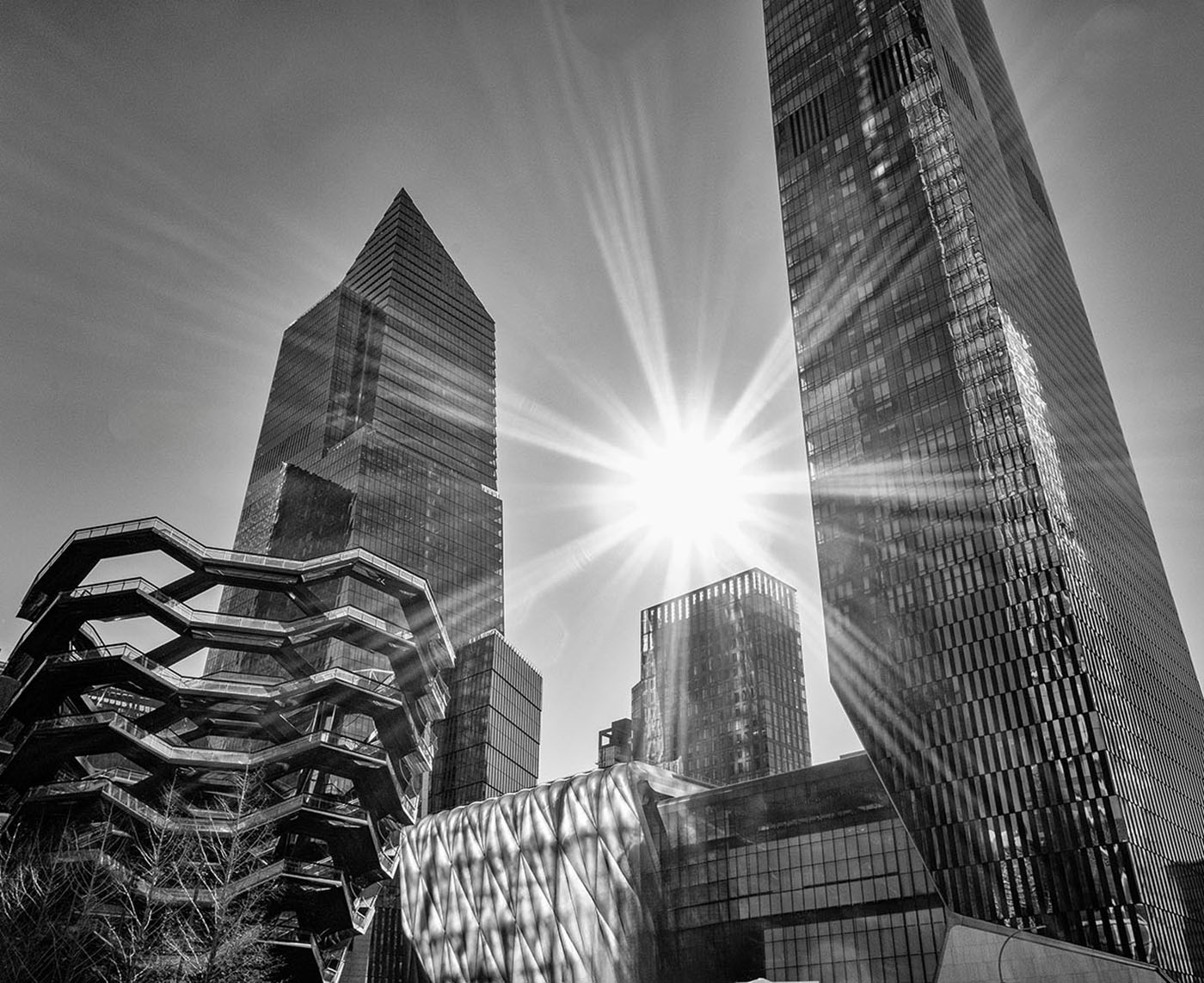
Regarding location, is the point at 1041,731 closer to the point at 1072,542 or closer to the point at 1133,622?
the point at 1072,542

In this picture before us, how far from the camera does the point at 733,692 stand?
185250 mm

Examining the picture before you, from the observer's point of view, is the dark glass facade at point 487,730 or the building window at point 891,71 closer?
the building window at point 891,71

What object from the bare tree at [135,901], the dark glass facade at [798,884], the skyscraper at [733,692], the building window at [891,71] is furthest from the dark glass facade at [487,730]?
the building window at [891,71]

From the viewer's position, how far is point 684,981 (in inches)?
3374

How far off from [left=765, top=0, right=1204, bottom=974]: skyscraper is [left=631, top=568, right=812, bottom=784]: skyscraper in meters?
71.1

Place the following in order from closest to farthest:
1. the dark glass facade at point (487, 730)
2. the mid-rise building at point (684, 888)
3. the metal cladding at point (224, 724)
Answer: the metal cladding at point (224, 724) → the mid-rise building at point (684, 888) → the dark glass facade at point (487, 730)

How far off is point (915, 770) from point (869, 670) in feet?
40.3

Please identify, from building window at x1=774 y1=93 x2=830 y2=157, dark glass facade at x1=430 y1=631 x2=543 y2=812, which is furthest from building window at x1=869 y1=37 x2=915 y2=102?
dark glass facade at x1=430 y1=631 x2=543 y2=812

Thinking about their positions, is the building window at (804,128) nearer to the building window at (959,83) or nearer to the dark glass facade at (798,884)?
the building window at (959,83)

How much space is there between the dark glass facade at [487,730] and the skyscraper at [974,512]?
6103 centimetres

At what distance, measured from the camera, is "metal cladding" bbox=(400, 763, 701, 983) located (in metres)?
85.1

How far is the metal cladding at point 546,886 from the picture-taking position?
3351 inches

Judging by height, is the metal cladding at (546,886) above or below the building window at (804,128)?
below

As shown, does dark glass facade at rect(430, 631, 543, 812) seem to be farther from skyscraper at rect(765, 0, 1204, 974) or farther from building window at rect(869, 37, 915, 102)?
building window at rect(869, 37, 915, 102)
